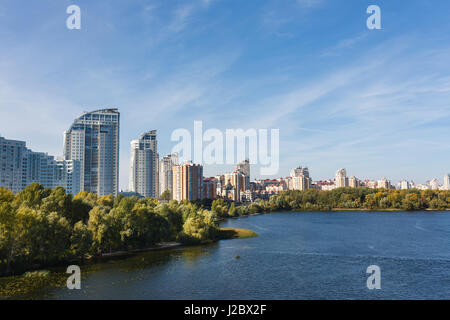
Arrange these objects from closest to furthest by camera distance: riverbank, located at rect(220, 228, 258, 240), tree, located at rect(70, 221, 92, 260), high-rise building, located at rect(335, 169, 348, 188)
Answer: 1. tree, located at rect(70, 221, 92, 260)
2. riverbank, located at rect(220, 228, 258, 240)
3. high-rise building, located at rect(335, 169, 348, 188)

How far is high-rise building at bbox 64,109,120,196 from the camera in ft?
314

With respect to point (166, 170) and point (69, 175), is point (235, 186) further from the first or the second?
point (69, 175)

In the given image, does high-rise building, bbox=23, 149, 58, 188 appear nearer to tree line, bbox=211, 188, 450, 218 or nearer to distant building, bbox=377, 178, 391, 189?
tree line, bbox=211, 188, 450, 218

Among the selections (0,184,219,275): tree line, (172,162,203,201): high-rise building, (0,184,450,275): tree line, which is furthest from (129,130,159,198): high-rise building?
(0,184,219,275): tree line

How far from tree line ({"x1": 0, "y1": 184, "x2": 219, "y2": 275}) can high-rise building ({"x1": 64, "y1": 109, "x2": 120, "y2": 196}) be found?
53.7 m

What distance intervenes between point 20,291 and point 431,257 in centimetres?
3637

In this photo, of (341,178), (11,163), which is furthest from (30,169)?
(341,178)

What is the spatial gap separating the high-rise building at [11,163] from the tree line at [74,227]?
34.7 meters

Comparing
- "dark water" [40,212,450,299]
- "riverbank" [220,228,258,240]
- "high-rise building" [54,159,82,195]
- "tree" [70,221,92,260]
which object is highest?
"high-rise building" [54,159,82,195]

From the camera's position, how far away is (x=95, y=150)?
98.4m

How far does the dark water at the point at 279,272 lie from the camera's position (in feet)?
71.9

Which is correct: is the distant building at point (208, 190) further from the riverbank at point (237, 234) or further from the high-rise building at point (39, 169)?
the riverbank at point (237, 234)

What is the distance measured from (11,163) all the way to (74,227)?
160 feet

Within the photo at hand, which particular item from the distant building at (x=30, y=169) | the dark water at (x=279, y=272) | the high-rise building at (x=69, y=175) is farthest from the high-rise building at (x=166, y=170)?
the dark water at (x=279, y=272)
